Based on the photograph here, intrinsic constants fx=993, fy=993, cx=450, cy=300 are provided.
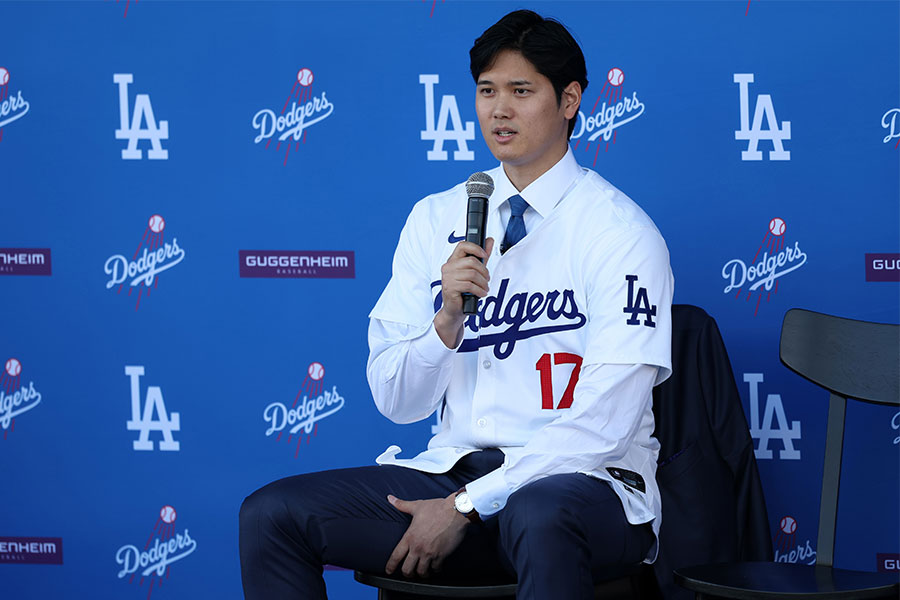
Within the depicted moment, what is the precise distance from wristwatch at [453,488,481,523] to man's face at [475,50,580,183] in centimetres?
66

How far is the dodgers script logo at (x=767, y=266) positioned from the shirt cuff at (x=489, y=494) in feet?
3.26

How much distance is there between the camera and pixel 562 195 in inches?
75.8

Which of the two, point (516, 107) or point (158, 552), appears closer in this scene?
point (516, 107)

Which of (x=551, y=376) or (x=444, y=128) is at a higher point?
(x=444, y=128)

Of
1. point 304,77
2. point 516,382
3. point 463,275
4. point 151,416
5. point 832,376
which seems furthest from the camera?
point 151,416

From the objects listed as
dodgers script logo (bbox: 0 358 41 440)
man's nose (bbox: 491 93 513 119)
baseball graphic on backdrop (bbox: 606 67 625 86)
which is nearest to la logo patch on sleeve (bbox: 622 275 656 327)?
man's nose (bbox: 491 93 513 119)

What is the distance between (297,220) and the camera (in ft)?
8.34

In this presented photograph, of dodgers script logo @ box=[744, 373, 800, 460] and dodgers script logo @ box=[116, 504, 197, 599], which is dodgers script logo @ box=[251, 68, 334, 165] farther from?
dodgers script logo @ box=[744, 373, 800, 460]

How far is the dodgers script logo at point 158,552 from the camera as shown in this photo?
2.63 meters

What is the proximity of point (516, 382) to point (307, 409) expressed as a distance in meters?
0.89

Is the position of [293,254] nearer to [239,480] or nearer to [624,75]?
[239,480]

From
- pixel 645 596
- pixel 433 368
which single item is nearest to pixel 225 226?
pixel 433 368

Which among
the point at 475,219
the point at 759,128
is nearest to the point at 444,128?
the point at 759,128

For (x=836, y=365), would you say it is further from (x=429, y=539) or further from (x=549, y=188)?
(x=429, y=539)
